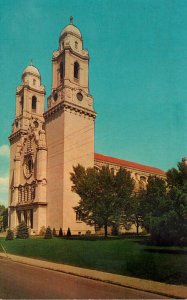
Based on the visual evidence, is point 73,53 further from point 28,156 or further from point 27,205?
point 27,205

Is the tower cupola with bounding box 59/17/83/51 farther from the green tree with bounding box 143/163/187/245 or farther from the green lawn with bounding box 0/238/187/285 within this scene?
the green lawn with bounding box 0/238/187/285

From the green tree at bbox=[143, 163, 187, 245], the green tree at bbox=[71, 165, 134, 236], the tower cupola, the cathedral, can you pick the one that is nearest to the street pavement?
the green tree at bbox=[143, 163, 187, 245]

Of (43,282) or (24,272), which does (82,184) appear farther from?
(43,282)

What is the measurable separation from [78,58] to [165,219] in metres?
43.1

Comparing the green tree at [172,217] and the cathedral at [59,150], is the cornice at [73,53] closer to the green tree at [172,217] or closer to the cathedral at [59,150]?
the cathedral at [59,150]

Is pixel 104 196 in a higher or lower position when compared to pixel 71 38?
lower

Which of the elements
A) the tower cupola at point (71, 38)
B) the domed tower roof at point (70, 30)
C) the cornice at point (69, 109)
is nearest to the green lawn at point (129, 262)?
the cornice at point (69, 109)

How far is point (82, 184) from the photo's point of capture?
3559 cm

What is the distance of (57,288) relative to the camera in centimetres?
1220

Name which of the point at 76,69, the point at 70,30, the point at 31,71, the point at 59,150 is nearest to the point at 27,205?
the point at 59,150

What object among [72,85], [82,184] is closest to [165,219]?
[82,184]

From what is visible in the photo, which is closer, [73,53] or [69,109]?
[69,109]

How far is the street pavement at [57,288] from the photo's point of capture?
35.6 feet

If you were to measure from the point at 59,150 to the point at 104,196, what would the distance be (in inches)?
787
